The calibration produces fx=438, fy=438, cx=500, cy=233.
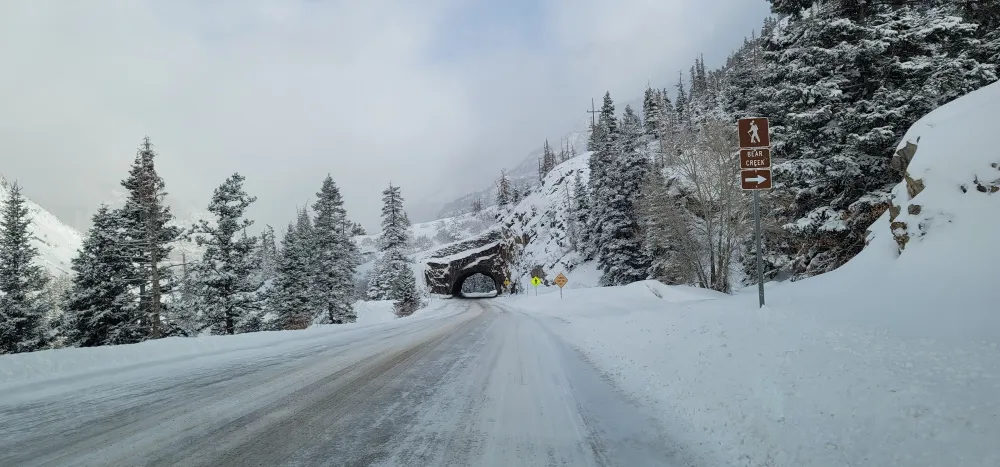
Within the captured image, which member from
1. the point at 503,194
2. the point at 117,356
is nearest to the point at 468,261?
the point at 503,194

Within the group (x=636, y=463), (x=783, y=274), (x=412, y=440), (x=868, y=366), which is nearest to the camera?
(x=636, y=463)

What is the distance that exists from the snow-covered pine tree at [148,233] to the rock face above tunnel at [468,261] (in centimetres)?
5085

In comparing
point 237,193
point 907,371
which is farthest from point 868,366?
point 237,193

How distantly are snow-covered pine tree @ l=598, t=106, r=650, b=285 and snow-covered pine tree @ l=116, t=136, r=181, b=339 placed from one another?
28.8 metres

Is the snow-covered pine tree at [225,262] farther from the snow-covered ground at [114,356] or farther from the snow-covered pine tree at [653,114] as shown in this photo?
the snow-covered pine tree at [653,114]

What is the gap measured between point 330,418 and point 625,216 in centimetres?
3172

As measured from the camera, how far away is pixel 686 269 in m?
23.8

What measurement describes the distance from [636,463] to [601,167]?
40.9 meters

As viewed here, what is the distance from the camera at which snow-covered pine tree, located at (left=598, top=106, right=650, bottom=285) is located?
33.7 metres

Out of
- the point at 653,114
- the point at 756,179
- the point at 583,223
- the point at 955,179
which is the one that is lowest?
the point at 955,179

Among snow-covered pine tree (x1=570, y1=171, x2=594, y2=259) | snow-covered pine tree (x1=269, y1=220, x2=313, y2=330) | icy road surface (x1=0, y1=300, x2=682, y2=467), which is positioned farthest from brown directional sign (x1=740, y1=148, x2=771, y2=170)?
snow-covered pine tree (x1=570, y1=171, x2=594, y2=259)

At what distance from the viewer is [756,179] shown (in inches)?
324

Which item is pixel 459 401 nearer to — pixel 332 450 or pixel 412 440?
pixel 412 440

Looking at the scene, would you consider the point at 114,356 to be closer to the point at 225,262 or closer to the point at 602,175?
the point at 225,262
